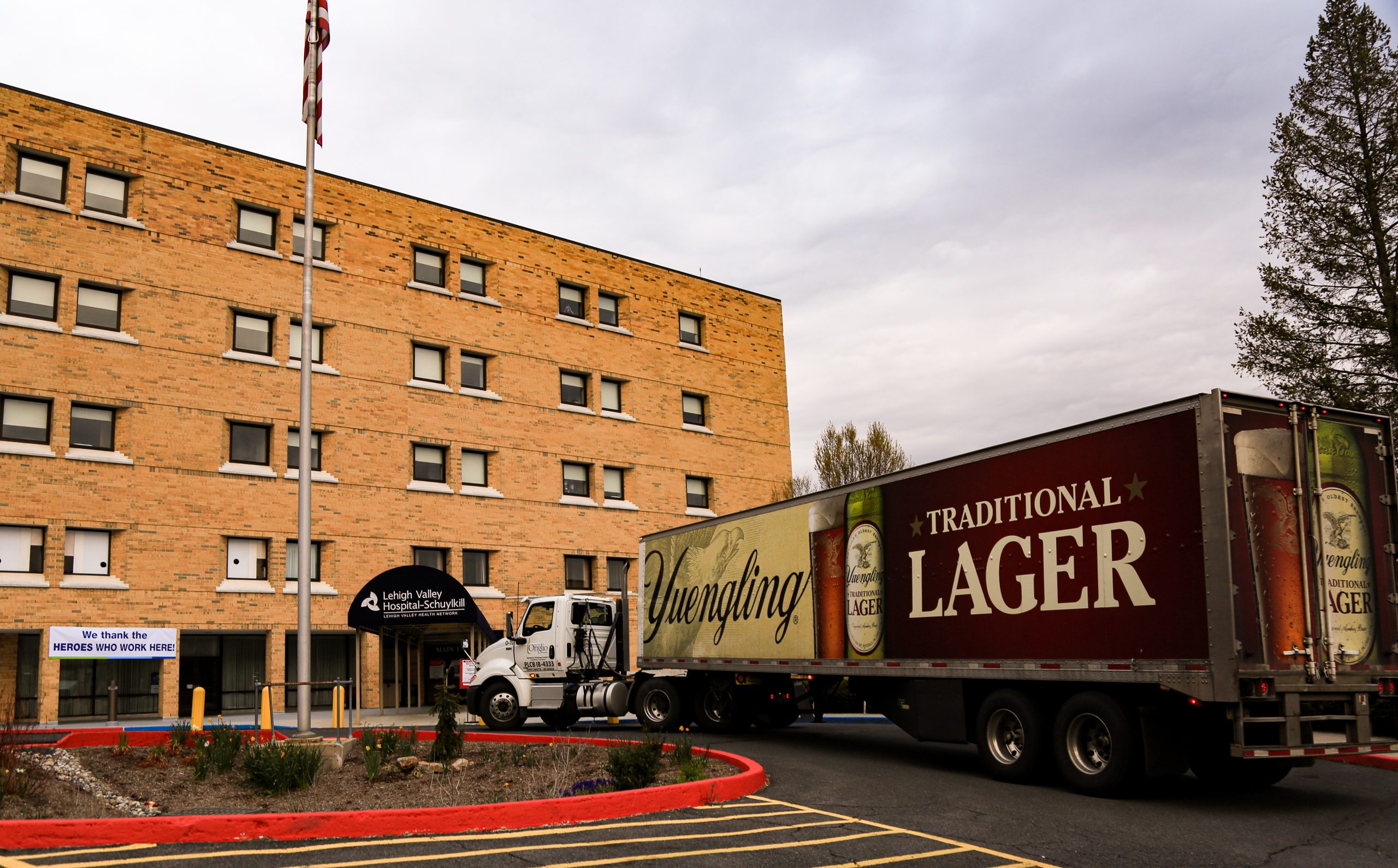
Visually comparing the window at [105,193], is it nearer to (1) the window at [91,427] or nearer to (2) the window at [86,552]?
(1) the window at [91,427]

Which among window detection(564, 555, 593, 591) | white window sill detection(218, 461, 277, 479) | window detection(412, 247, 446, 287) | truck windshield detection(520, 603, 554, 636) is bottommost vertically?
truck windshield detection(520, 603, 554, 636)

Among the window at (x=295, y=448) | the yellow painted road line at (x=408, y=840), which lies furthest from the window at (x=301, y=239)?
the yellow painted road line at (x=408, y=840)

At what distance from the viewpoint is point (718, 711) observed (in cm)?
2028

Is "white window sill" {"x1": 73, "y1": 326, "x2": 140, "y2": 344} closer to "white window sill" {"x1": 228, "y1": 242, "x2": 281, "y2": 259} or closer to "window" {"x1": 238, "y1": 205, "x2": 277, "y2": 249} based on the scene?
"white window sill" {"x1": 228, "y1": 242, "x2": 281, "y2": 259}

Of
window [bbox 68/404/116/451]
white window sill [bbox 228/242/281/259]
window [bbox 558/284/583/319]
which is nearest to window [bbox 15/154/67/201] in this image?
white window sill [bbox 228/242/281/259]

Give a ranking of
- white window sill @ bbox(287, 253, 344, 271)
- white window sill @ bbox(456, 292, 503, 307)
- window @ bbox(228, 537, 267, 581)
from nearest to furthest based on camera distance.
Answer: window @ bbox(228, 537, 267, 581)
white window sill @ bbox(287, 253, 344, 271)
white window sill @ bbox(456, 292, 503, 307)

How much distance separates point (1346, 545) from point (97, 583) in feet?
84.0

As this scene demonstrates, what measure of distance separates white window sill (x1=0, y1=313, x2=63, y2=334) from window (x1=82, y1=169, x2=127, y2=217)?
314 cm

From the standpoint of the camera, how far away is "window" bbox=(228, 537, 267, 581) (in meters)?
28.8

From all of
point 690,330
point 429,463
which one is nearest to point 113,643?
point 429,463

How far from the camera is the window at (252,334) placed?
98.6ft

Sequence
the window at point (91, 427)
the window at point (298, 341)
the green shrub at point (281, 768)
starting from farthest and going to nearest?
the window at point (298, 341), the window at point (91, 427), the green shrub at point (281, 768)

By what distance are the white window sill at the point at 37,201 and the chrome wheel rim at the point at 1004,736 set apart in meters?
25.1

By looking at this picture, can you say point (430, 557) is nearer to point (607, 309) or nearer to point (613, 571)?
point (613, 571)
